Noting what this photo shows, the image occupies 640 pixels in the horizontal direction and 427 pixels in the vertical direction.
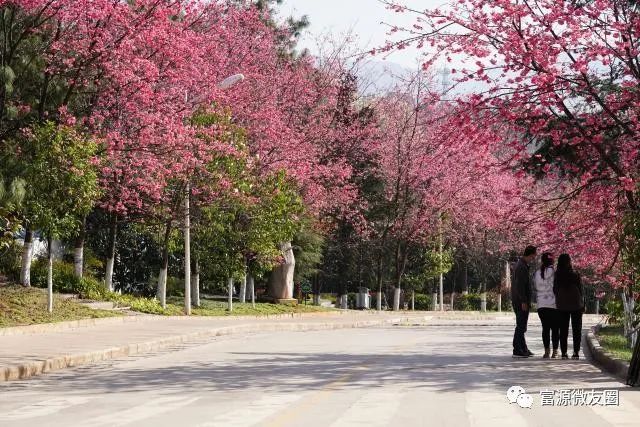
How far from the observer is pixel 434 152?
190 ft

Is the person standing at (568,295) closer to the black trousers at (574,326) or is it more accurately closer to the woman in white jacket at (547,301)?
the black trousers at (574,326)

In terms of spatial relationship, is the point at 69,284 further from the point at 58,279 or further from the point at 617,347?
the point at 617,347

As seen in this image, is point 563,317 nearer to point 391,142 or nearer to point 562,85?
point 562,85

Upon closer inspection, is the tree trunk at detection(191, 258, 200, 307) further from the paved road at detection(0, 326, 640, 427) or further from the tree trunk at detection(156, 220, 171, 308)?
the paved road at detection(0, 326, 640, 427)

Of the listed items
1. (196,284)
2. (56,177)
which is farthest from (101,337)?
(196,284)

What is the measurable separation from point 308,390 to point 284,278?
35.5m

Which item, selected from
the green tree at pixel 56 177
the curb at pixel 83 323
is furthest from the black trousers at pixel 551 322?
the green tree at pixel 56 177

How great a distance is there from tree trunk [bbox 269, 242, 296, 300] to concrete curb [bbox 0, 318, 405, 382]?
37.6ft

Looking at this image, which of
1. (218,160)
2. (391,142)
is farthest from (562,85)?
(391,142)

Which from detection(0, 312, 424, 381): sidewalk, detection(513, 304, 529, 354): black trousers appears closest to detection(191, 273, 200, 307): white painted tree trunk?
detection(0, 312, 424, 381): sidewalk

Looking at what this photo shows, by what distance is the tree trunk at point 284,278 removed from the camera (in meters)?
49.6

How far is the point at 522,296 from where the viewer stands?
2127 cm

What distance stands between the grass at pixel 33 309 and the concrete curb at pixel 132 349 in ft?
11.1

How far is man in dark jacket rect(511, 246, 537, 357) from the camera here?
2117 cm
